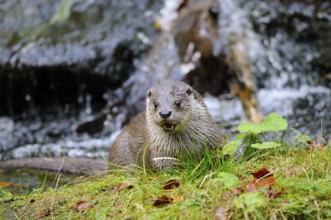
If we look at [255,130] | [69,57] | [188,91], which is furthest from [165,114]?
[69,57]

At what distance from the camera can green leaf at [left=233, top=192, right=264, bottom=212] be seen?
8.64ft

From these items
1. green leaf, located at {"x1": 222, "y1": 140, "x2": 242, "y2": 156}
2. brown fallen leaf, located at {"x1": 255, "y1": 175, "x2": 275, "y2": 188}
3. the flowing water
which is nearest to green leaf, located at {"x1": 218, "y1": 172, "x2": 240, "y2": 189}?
brown fallen leaf, located at {"x1": 255, "y1": 175, "x2": 275, "y2": 188}

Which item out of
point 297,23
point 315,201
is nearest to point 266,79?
point 297,23

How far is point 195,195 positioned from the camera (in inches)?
115

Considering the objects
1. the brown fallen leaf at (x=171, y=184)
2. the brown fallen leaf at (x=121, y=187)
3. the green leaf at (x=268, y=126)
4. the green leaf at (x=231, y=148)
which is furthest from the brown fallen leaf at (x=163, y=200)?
the green leaf at (x=268, y=126)

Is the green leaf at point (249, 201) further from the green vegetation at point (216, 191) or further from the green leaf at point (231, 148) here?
the green leaf at point (231, 148)

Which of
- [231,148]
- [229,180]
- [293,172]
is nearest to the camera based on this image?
[229,180]

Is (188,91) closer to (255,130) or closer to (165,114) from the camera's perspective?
(165,114)

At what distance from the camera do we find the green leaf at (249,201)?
2.63 metres

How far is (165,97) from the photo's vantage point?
151 inches

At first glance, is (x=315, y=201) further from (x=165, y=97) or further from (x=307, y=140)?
(x=165, y=97)

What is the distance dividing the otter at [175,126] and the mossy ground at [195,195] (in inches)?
10.0

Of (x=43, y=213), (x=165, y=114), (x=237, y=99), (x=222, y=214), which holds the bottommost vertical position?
(x=237, y=99)

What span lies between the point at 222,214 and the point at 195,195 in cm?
27
